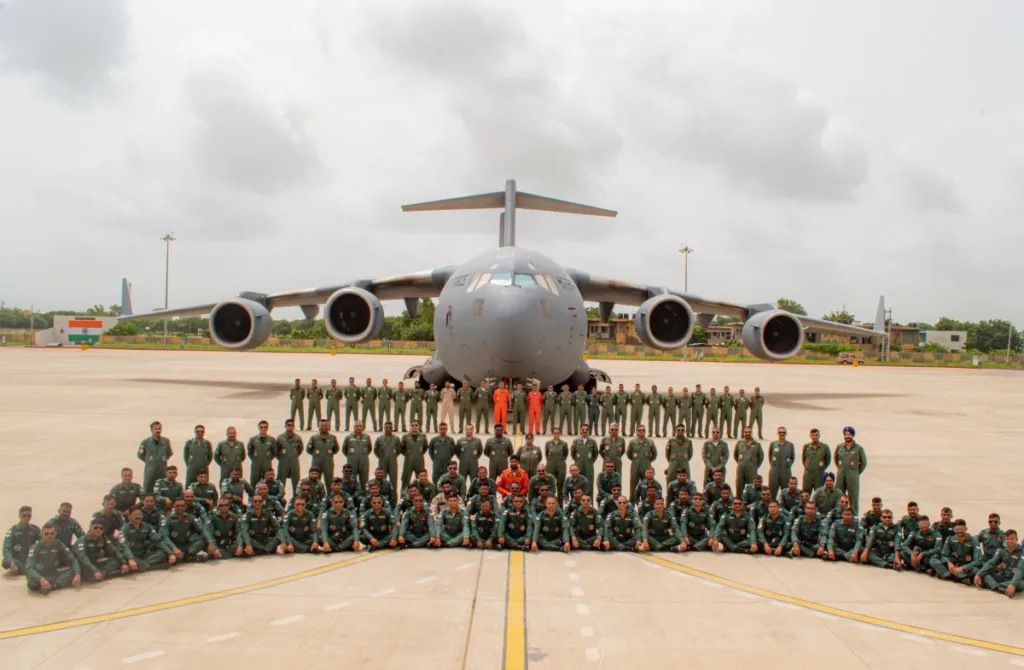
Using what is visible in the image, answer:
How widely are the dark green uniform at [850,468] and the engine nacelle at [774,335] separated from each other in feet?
35.8

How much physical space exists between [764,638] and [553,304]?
8.16 metres

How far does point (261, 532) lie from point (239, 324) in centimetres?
1360

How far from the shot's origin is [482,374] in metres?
12.2

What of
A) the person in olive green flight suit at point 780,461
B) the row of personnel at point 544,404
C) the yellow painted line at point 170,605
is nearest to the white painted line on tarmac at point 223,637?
the yellow painted line at point 170,605

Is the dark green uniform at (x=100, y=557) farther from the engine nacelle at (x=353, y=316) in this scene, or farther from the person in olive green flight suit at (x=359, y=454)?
the engine nacelle at (x=353, y=316)

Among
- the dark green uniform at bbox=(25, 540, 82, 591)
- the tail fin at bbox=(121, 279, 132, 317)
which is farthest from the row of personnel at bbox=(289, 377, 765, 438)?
the tail fin at bbox=(121, 279, 132, 317)

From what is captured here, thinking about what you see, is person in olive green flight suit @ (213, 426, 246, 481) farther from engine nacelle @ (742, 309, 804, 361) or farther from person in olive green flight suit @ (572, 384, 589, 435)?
engine nacelle @ (742, 309, 804, 361)

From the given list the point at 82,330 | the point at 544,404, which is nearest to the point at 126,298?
the point at 544,404

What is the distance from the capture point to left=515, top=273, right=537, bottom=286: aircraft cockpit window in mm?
11961

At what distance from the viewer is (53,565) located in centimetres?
519

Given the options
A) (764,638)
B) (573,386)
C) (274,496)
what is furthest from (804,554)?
(573,386)

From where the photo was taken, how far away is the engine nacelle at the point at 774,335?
18.1 m

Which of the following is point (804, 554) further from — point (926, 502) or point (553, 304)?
point (553, 304)

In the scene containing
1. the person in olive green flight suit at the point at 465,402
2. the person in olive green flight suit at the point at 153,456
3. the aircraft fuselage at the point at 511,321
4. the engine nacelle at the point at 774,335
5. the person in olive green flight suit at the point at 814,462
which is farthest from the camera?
the engine nacelle at the point at 774,335
